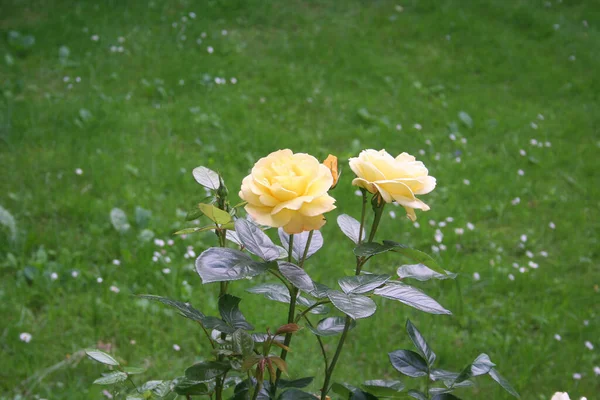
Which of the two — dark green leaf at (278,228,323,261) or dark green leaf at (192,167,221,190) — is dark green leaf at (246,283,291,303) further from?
dark green leaf at (192,167,221,190)

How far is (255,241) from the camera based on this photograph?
959 mm

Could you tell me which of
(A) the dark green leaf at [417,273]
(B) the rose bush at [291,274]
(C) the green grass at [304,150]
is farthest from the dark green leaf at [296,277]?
(C) the green grass at [304,150]

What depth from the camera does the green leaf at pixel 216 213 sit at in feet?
3.00

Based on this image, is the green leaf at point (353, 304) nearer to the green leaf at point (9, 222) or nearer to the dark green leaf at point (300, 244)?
the dark green leaf at point (300, 244)

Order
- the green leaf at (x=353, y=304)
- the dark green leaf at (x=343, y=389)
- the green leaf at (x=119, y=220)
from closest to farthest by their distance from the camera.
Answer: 1. the green leaf at (x=353, y=304)
2. the dark green leaf at (x=343, y=389)
3. the green leaf at (x=119, y=220)

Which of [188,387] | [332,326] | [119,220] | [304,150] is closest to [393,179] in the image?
[332,326]

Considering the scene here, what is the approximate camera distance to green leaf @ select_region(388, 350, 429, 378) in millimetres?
1041

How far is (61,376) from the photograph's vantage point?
221cm

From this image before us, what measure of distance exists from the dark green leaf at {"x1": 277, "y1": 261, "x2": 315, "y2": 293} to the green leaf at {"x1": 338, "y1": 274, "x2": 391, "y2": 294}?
52mm

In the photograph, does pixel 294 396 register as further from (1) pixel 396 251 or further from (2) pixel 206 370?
(1) pixel 396 251

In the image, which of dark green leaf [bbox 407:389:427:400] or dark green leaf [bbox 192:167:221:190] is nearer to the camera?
dark green leaf [bbox 407:389:427:400]

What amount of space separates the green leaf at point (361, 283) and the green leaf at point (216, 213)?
200 mm

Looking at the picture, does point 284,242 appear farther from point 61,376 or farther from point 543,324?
point 543,324

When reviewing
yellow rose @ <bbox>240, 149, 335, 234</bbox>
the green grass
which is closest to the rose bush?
yellow rose @ <bbox>240, 149, 335, 234</bbox>
